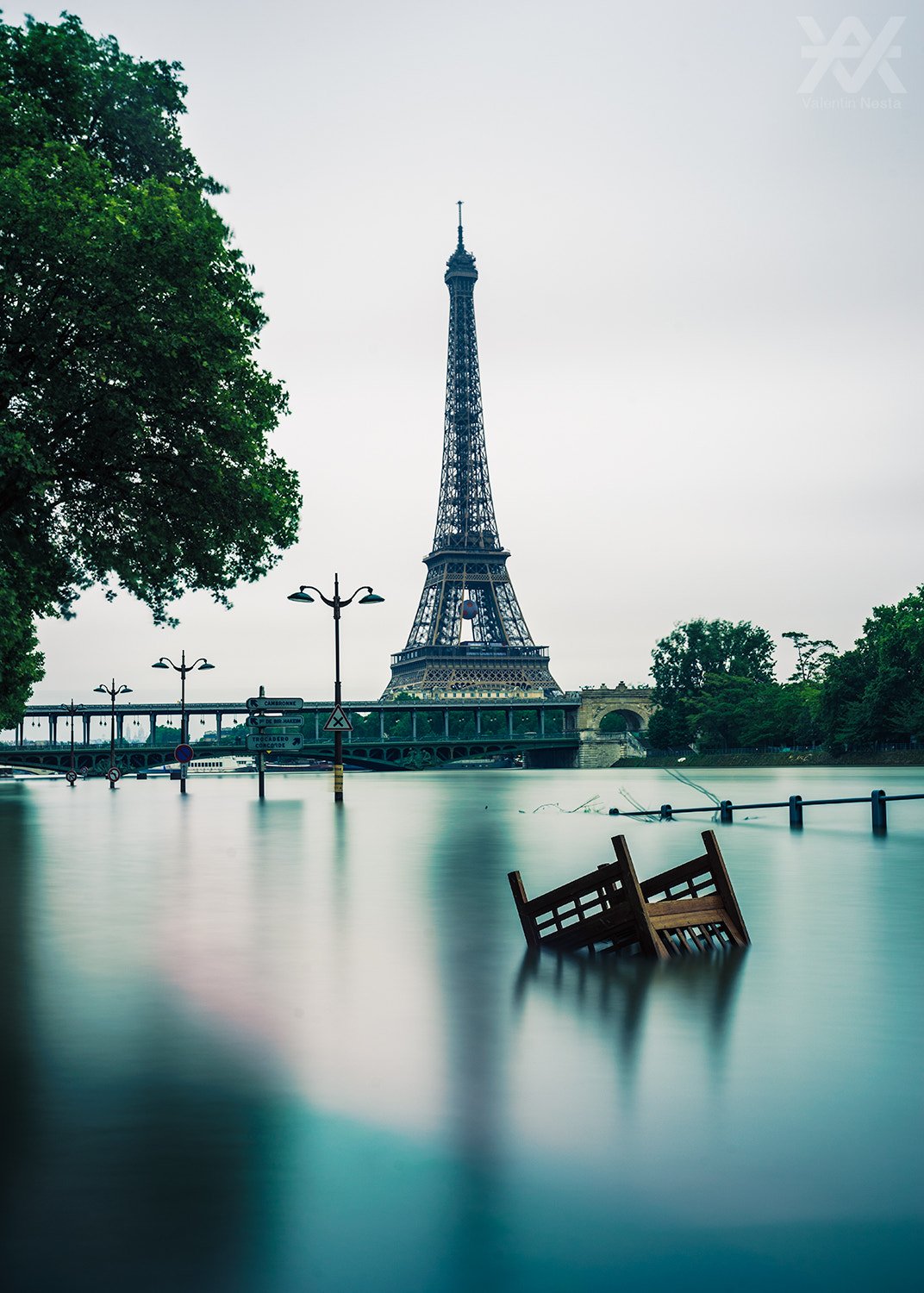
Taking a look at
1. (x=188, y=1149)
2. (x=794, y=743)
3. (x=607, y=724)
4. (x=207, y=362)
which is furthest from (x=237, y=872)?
(x=607, y=724)

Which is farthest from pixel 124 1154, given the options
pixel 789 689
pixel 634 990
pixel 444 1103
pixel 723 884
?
pixel 789 689

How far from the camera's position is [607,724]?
165375 millimetres

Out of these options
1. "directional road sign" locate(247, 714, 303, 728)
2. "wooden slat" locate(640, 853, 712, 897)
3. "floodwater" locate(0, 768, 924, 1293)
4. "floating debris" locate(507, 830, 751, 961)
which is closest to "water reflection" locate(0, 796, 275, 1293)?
"floodwater" locate(0, 768, 924, 1293)

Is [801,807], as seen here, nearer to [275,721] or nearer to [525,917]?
[275,721]

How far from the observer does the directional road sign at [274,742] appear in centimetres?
4369

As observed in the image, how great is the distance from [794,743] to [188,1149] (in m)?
127

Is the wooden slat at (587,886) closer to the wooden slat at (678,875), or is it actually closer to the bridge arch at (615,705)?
the wooden slat at (678,875)

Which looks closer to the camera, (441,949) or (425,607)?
(441,949)

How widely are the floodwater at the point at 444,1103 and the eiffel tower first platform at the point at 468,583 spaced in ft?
413

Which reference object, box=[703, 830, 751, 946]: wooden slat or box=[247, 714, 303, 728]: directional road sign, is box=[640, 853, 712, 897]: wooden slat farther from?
box=[247, 714, 303, 728]: directional road sign

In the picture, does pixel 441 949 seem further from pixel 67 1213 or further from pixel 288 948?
pixel 67 1213

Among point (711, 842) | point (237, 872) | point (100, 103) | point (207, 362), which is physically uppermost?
point (100, 103)

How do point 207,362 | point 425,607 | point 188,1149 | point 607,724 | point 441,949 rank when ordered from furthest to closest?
point 607,724 < point 425,607 < point 207,362 < point 441,949 < point 188,1149

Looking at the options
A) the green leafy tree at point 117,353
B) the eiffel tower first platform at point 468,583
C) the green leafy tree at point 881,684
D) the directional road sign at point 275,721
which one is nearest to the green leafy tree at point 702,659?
the eiffel tower first platform at point 468,583
